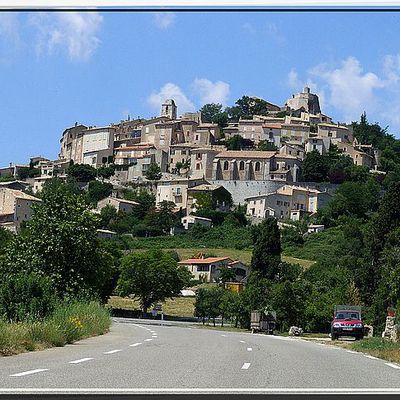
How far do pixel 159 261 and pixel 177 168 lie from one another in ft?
230

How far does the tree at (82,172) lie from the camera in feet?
350

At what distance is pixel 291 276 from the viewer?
5972 centimetres

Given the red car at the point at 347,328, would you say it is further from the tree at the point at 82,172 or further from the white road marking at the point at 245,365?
the tree at the point at 82,172

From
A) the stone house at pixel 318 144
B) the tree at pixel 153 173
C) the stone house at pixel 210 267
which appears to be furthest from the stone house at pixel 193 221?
the stone house at pixel 318 144

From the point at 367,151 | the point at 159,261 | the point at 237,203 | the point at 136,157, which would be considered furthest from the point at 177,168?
the point at 159,261

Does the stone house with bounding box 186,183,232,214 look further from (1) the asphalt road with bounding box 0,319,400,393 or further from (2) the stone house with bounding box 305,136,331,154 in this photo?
(1) the asphalt road with bounding box 0,319,400,393

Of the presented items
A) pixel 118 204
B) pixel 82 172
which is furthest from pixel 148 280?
pixel 82 172

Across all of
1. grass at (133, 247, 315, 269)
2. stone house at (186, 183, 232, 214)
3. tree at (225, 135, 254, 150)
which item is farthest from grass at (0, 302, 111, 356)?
tree at (225, 135, 254, 150)

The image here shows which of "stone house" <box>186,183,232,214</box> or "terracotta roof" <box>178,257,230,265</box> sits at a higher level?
"stone house" <box>186,183,232,214</box>

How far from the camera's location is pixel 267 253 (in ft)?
218

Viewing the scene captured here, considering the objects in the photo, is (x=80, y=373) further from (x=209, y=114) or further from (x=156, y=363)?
(x=209, y=114)

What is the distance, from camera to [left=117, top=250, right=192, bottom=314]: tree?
58344mm

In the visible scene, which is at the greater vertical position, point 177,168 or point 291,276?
point 177,168

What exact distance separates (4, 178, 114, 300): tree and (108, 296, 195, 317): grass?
34.4m
